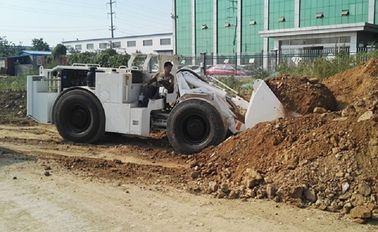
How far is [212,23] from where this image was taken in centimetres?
7231

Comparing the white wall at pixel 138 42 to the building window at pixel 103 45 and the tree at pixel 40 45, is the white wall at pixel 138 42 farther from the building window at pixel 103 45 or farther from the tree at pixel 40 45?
the tree at pixel 40 45

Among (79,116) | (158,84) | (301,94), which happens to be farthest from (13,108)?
(301,94)

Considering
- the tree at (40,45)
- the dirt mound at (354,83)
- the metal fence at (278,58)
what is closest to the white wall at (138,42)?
the tree at (40,45)

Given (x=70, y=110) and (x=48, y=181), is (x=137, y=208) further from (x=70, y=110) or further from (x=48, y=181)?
(x=70, y=110)

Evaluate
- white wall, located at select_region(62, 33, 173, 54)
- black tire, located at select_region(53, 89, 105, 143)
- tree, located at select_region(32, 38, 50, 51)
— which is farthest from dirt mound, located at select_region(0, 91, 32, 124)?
tree, located at select_region(32, 38, 50, 51)

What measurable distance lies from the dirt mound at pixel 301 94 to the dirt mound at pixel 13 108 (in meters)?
8.78

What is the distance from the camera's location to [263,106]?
919 cm

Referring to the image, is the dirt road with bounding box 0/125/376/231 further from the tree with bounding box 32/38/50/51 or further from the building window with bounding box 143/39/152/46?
the tree with bounding box 32/38/50/51

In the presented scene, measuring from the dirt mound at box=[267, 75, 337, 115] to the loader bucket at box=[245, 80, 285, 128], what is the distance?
0.20 metres

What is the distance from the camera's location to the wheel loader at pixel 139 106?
374 inches

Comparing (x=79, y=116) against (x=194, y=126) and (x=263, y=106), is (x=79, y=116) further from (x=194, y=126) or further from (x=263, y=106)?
(x=263, y=106)

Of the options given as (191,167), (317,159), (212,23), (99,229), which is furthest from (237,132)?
(212,23)

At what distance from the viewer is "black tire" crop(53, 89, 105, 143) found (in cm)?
1098

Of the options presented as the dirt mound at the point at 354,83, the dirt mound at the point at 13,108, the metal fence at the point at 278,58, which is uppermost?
the metal fence at the point at 278,58
